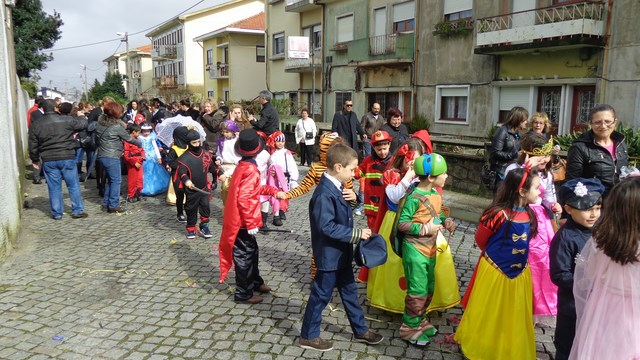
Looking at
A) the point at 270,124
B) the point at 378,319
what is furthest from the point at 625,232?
the point at 270,124

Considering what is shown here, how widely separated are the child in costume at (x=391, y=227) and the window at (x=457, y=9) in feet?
47.0

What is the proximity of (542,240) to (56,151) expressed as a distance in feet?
23.9

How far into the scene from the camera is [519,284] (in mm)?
3586

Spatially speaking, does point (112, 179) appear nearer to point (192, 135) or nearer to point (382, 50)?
point (192, 135)

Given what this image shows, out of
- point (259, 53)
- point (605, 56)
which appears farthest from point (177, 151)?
point (259, 53)

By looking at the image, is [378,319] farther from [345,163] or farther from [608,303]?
[608,303]

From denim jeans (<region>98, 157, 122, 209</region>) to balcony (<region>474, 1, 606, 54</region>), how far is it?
38.3ft

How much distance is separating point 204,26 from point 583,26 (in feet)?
125

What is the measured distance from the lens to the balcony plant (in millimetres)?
17047

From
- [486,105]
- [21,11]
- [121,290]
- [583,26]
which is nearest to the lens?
[121,290]

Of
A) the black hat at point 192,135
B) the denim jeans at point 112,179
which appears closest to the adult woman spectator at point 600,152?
the black hat at point 192,135

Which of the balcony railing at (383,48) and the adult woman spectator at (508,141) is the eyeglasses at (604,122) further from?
the balcony railing at (383,48)

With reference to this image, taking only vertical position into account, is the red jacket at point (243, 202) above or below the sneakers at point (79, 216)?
above

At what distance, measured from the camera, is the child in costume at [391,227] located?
14.2 ft
